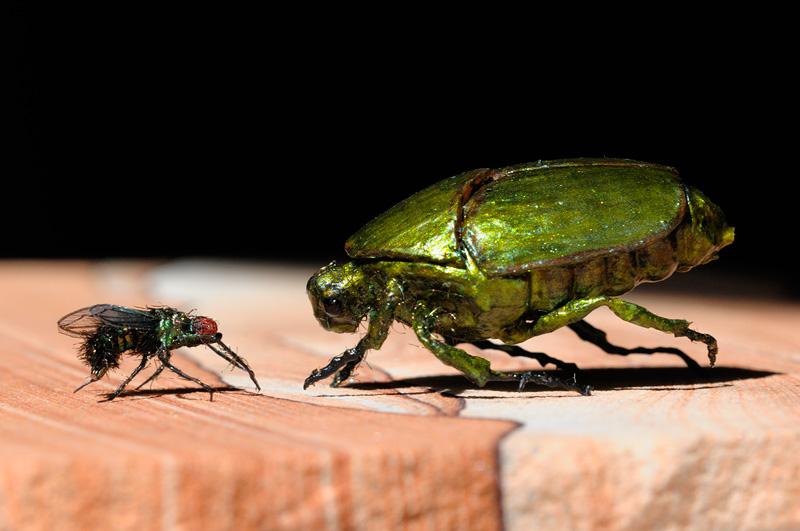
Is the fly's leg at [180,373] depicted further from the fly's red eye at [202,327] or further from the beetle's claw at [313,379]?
the beetle's claw at [313,379]

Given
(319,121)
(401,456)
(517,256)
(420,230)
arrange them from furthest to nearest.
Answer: (319,121), (420,230), (517,256), (401,456)

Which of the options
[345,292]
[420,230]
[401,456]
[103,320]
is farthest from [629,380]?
[103,320]

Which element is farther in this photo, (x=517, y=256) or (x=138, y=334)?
(x=138, y=334)

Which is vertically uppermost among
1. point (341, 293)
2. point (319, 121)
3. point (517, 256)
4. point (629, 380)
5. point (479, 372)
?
point (517, 256)

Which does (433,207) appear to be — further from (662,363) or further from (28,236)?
(28,236)

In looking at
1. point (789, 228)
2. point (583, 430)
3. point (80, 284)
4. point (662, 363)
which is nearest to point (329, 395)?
point (583, 430)

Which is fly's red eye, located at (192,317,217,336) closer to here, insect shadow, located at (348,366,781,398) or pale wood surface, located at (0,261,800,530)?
pale wood surface, located at (0,261,800,530)

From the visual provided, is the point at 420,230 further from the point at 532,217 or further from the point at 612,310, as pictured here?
the point at 612,310
